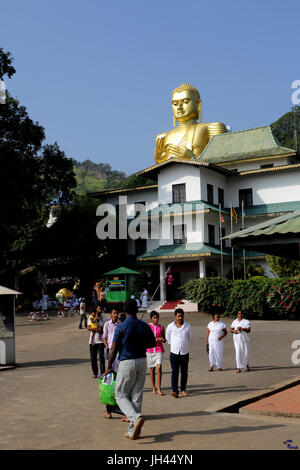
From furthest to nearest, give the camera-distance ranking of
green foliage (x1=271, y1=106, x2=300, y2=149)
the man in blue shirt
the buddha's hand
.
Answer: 1. green foliage (x1=271, y1=106, x2=300, y2=149)
2. the buddha's hand
3. the man in blue shirt

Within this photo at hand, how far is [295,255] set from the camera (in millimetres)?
9820

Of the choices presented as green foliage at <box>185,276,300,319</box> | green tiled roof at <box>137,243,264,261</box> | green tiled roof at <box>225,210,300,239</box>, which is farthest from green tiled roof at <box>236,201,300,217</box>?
green tiled roof at <box>225,210,300,239</box>

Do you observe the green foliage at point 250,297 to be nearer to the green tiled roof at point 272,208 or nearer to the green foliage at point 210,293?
the green foliage at point 210,293

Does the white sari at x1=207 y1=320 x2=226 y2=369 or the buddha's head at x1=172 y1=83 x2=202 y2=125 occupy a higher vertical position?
the buddha's head at x1=172 y1=83 x2=202 y2=125

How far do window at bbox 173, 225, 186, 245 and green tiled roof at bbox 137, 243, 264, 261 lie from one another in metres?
0.73

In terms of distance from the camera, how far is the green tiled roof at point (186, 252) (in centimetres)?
3922

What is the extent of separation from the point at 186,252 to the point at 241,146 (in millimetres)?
13276

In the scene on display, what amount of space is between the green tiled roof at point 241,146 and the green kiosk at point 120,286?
14.7 m

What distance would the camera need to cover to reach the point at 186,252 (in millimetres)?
39688

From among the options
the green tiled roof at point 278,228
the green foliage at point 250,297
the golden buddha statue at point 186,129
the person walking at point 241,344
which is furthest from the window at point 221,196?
the green tiled roof at point 278,228

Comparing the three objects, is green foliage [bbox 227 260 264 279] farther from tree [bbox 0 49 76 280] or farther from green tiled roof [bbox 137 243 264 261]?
tree [bbox 0 49 76 280]

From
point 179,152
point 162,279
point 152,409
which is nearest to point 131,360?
point 152,409

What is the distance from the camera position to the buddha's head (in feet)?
177
